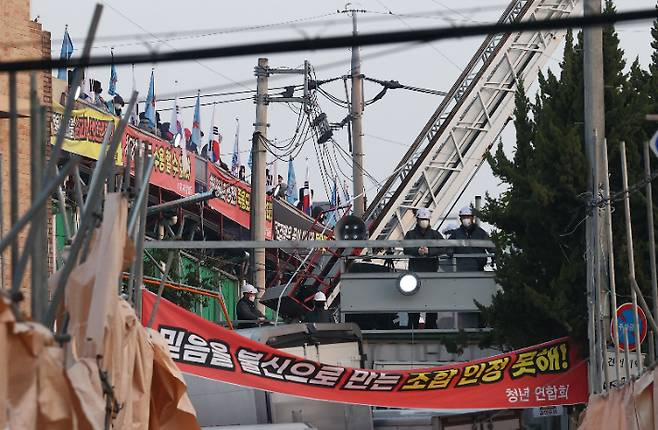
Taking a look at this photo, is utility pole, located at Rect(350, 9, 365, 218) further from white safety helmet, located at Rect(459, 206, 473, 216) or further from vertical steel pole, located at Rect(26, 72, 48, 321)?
vertical steel pole, located at Rect(26, 72, 48, 321)

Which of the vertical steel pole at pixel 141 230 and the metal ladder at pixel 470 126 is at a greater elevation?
the metal ladder at pixel 470 126

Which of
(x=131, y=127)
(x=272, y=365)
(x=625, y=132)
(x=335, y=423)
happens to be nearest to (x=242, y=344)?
(x=272, y=365)

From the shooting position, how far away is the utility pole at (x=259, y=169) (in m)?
33.1

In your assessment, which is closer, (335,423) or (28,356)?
(28,356)

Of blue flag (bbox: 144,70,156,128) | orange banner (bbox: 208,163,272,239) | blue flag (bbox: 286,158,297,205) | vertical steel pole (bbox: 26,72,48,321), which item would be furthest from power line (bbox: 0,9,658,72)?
blue flag (bbox: 286,158,297,205)

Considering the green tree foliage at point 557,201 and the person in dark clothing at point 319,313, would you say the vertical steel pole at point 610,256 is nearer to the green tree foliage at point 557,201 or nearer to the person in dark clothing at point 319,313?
the green tree foliage at point 557,201

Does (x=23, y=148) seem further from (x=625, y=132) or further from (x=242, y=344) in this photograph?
(x=625, y=132)

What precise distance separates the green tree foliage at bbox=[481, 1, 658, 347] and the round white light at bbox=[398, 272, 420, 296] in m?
1.72

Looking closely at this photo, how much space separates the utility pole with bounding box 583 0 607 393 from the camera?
19.2m

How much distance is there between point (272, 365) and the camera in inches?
806

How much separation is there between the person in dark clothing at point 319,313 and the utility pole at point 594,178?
5.83 m

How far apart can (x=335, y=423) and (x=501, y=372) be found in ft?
8.18

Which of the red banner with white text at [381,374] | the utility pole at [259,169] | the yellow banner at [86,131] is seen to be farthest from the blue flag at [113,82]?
the red banner with white text at [381,374]

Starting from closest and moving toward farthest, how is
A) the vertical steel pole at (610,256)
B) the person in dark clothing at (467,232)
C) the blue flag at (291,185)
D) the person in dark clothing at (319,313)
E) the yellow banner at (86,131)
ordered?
the vertical steel pole at (610,256), the person in dark clothing at (467,232), the person in dark clothing at (319,313), the yellow banner at (86,131), the blue flag at (291,185)
